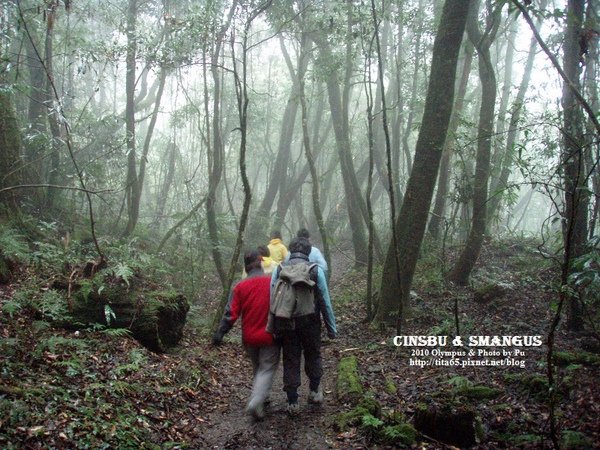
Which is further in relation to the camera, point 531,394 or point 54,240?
point 54,240

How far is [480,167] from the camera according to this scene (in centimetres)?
1150

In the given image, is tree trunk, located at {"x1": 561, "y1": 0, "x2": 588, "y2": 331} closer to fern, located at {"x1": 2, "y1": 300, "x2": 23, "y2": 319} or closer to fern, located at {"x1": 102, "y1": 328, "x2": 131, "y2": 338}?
fern, located at {"x1": 102, "y1": 328, "x2": 131, "y2": 338}

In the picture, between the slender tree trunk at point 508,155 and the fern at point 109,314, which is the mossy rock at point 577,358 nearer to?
the fern at point 109,314

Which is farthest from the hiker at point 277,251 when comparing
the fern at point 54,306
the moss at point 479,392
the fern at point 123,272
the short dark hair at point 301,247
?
the moss at point 479,392

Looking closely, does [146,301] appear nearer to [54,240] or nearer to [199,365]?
[199,365]

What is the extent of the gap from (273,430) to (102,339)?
9.01 feet

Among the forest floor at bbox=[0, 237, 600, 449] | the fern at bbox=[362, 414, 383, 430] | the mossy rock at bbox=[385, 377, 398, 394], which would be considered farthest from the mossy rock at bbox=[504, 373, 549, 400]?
the fern at bbox=[362, 414, 383, 430]

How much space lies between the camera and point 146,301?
23.7ft

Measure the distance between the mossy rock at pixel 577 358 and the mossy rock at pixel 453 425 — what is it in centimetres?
190

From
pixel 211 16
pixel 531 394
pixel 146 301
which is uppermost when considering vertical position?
pixel 211 16

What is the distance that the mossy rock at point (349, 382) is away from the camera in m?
5.87

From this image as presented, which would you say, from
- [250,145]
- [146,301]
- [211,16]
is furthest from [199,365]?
[250,145]

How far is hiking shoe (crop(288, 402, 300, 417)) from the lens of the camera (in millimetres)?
5533

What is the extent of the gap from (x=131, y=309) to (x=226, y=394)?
191 cm
